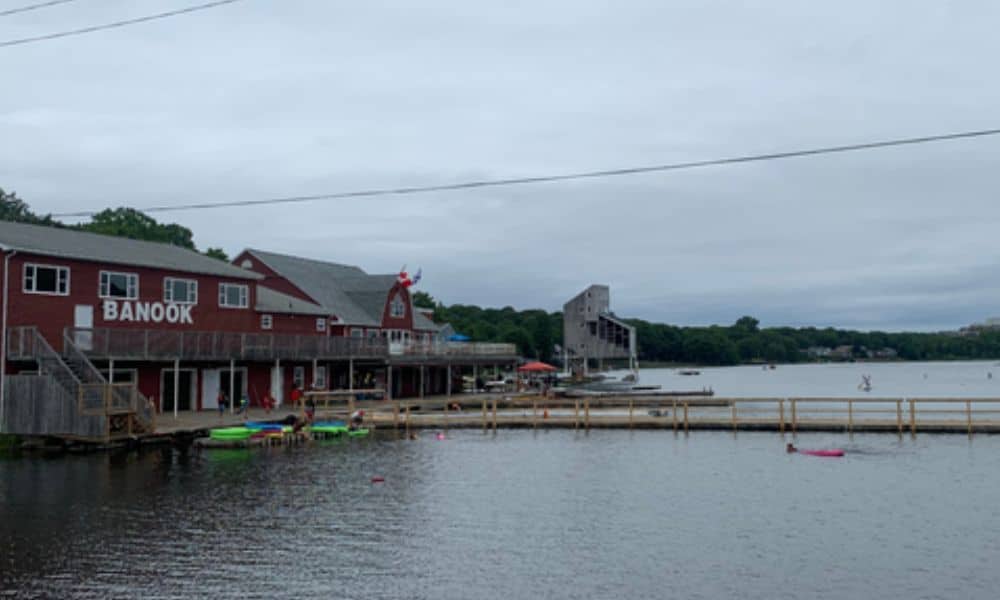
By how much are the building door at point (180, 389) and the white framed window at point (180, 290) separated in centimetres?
380

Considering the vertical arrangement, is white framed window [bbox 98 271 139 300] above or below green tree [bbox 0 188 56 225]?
below

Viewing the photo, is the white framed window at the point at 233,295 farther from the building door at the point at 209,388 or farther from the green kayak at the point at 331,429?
the green kayak at the point at 331,429

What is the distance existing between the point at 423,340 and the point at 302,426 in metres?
29.4

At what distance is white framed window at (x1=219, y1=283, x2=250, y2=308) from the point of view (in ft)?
168

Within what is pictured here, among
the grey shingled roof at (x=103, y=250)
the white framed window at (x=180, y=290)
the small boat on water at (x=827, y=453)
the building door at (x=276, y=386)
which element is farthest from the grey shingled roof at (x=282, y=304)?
the small boat on water at (x=827, y=453)

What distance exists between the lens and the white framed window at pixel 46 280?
4047 centimetres

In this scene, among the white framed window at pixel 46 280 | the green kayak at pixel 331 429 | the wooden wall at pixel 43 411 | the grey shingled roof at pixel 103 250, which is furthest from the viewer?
Result: the green kayak at pixel 331 429

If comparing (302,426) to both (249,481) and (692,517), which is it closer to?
(249,481)

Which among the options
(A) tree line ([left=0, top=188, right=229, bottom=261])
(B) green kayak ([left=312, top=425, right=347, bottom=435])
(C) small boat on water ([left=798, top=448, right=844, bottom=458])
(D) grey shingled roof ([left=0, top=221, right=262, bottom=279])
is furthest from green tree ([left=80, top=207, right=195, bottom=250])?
(C) small boat on water ([left=798, top=448, right=844, bottom=458])

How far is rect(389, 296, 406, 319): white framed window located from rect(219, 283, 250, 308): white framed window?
17711mm

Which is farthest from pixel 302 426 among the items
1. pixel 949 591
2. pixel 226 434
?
pixel 949 591

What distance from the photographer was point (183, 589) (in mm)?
17797

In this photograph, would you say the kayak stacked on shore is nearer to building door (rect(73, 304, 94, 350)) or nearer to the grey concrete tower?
building door (rect(73, 304, 94, 350))

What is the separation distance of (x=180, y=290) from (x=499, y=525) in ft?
99.0
